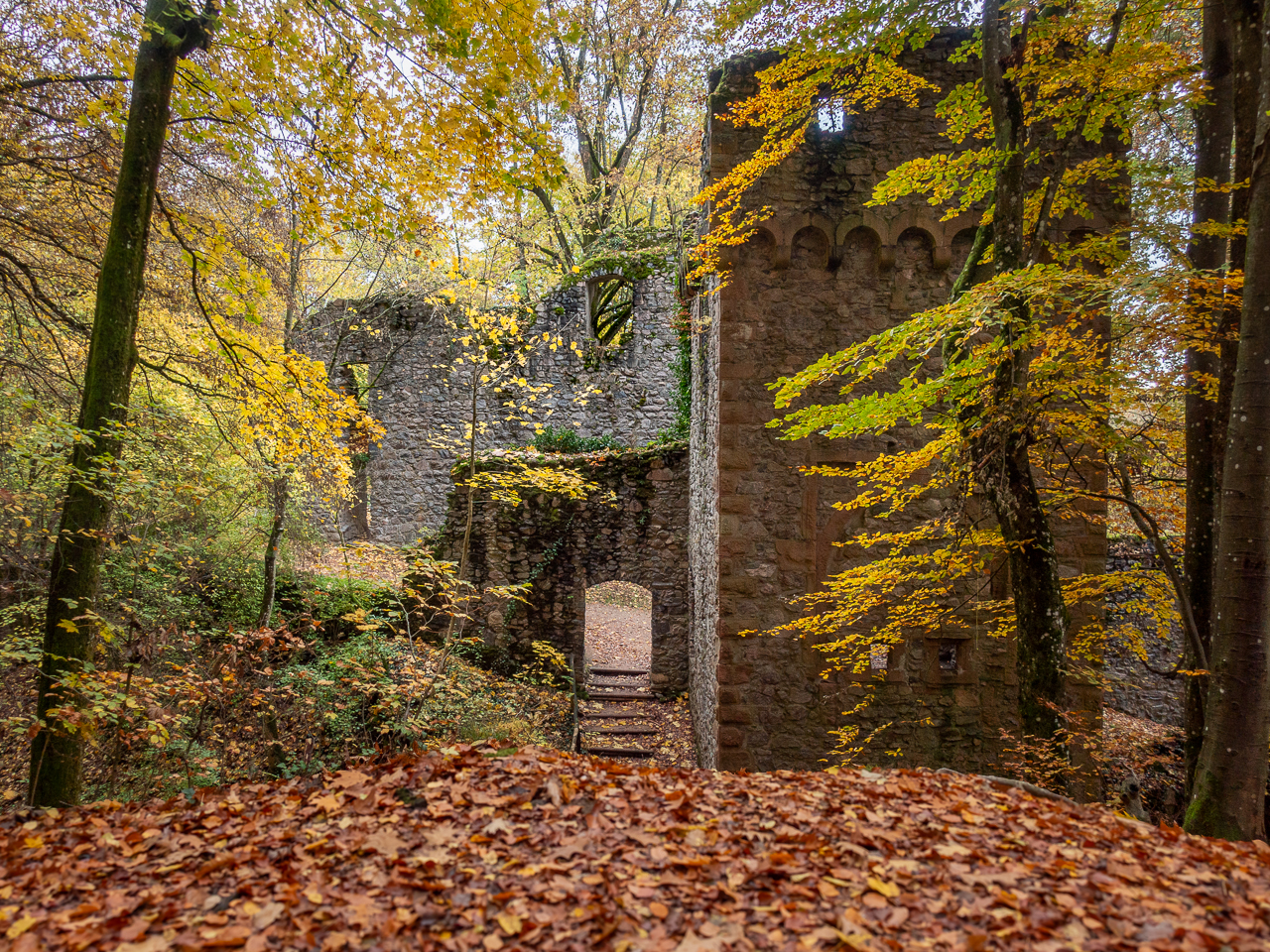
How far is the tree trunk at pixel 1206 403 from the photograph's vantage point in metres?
4.23

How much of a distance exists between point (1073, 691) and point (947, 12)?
5856 mm

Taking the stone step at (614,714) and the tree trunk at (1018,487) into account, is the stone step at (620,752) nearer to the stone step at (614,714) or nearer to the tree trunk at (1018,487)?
the stone step at (614,714)

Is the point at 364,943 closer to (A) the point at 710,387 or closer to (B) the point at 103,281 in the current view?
(B) the point at 103,281

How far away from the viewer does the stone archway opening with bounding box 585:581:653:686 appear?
12078mm

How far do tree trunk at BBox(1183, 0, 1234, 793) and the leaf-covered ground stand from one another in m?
2.10

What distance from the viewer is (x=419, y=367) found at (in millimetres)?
14359

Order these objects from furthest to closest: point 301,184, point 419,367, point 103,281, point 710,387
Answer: point 419,367 < point 710,387 < point 301,184 < point 103,281

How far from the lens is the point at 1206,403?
4.33 m

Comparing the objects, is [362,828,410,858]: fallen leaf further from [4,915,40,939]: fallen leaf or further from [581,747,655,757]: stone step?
[581,747,655,757]: stone step

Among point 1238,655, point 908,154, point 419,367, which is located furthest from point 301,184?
point 419,367

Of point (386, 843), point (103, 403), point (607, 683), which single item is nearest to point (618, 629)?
point (607, 683)

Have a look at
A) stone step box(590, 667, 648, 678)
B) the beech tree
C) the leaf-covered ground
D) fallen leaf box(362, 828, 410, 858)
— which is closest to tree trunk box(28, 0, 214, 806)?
the beech tree

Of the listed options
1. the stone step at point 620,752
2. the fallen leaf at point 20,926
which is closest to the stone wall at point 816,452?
the stone step at point 620,752

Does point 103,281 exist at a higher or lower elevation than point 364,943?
higher
